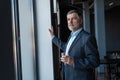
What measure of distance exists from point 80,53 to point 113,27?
16.4m

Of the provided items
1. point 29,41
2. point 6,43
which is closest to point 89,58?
point 29,41

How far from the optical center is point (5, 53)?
1.15 m

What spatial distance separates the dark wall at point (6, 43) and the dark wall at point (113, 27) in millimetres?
17799

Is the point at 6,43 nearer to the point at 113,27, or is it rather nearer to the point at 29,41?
the point at 29,41

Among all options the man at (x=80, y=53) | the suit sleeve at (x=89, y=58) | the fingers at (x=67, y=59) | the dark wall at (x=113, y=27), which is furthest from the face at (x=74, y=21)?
the dark wall at (x=113, y=27)

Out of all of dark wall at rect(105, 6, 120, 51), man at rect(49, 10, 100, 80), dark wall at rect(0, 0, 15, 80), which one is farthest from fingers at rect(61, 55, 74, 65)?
dark wall at rect(105, 6, 120, 51)

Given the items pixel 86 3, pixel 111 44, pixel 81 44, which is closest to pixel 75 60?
pixel 81 44

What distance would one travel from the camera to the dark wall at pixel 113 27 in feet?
61.4

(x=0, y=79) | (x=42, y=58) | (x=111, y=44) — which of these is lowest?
(x=111, y=44)

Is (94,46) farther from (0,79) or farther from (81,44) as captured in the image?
(0,79)

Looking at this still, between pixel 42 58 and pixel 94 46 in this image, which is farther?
pixel 42 58

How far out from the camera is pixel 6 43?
3.81 ft

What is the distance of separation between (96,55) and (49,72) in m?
0.95

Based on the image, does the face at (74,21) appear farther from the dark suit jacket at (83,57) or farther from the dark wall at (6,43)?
the dark wall at (6,43)
